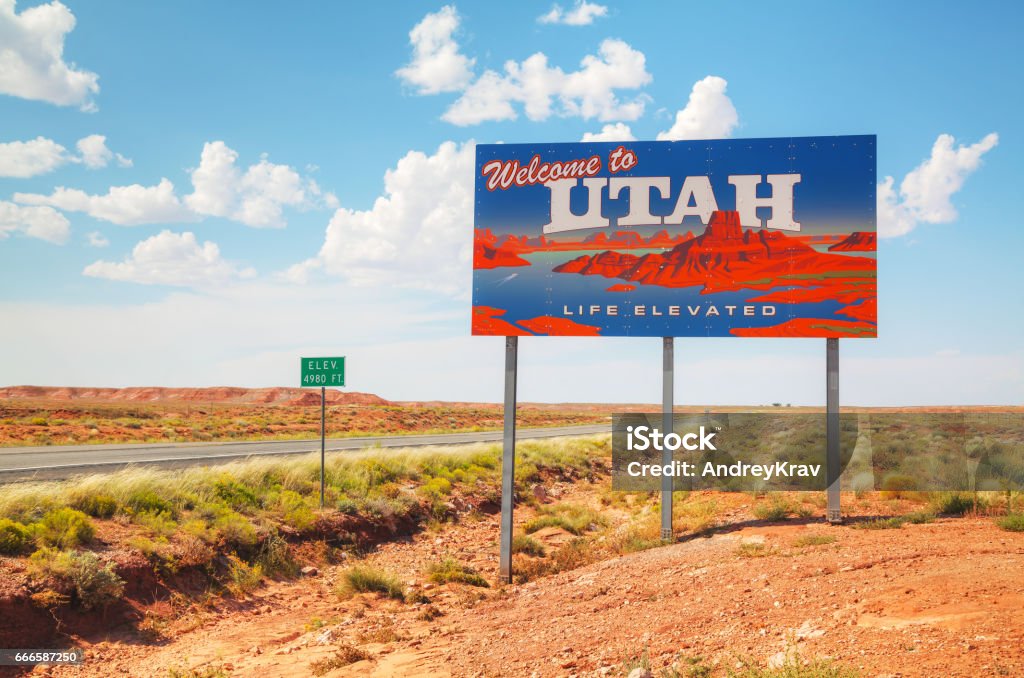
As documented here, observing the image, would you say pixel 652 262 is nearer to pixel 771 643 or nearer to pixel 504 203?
pixel 504 203

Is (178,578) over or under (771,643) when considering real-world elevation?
under

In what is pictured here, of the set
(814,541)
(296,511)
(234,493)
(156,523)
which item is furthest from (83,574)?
(814,541)

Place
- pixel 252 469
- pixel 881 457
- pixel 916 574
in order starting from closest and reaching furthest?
pixel 916 574, pixel 252 469, pixel 881 457

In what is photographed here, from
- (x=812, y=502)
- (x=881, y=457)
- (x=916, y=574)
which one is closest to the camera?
(x=916, y=574)

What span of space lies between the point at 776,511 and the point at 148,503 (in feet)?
43.4

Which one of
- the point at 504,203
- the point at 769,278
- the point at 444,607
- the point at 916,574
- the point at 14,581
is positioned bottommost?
the point at 444,607

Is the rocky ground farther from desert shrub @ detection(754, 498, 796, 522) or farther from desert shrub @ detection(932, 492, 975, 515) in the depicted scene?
desert shrub @ detection(932, 492, 975, 515)

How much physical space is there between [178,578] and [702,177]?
12365mm

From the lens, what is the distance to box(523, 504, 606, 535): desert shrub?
17.8 meters

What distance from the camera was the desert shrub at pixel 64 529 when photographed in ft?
37.2

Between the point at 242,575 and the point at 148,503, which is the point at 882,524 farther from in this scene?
the point at 148,503

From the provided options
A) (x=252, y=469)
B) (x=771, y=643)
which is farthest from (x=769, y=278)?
(x=252, y=469)

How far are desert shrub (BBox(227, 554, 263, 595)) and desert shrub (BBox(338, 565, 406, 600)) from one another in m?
1.60

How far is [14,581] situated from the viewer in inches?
398
